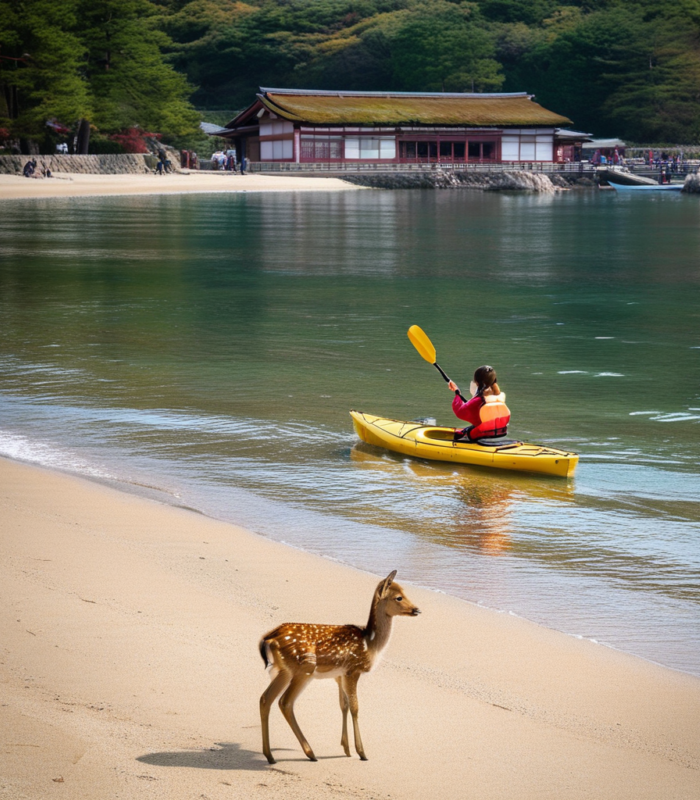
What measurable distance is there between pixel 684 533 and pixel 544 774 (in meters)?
4.27

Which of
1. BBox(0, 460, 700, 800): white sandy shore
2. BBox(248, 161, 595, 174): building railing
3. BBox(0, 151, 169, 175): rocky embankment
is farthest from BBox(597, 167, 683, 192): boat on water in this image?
BBox(0, 460, 700, 800): white sandy shore

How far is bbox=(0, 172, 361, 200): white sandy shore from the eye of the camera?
51.8 meters

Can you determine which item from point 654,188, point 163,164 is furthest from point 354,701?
point 654,188

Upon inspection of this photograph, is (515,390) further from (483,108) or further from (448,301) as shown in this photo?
(483,108)

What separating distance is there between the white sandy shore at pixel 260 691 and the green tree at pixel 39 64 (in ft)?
166

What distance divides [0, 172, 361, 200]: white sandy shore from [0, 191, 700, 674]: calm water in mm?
23361

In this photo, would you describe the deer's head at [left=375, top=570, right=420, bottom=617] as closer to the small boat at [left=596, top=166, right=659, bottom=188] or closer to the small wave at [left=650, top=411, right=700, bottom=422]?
the small wave at [left=650, top=411, right=700, bottom=422]

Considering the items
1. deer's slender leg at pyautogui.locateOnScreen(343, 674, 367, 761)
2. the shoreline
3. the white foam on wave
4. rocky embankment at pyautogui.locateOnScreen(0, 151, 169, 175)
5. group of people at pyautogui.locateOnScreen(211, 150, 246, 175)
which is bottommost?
the shoreline

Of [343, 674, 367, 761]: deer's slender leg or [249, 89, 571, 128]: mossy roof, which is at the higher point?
[249, 89, 571, 128]: mossy roof

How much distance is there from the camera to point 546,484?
8898 millimetres

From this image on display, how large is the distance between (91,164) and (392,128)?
2039 cm

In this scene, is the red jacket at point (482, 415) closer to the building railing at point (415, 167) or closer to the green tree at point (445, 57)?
the building railing at point (415, 167)

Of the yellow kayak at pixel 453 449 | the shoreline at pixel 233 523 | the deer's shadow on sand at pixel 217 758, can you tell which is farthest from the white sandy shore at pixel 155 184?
the deer's shadow on sand at pixel 217 758

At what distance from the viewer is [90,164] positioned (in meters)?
59.2
